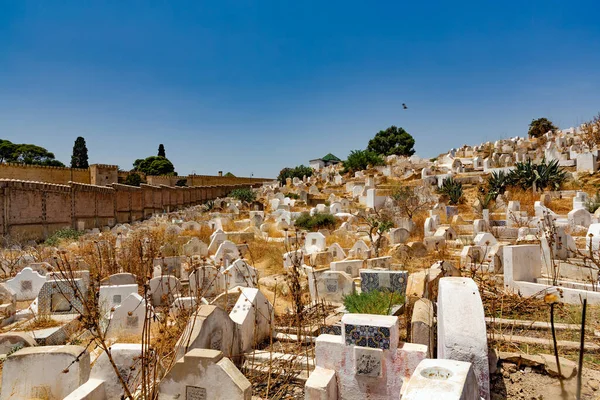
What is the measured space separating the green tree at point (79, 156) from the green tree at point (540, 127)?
50581 millimetres

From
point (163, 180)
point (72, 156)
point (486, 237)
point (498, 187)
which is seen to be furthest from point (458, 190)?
point (72, 156)

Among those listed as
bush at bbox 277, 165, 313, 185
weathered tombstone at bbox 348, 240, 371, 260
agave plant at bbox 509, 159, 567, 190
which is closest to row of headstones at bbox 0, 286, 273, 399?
weathered tombstone at bbox 348, 240, 371, 260

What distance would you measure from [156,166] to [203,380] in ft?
174

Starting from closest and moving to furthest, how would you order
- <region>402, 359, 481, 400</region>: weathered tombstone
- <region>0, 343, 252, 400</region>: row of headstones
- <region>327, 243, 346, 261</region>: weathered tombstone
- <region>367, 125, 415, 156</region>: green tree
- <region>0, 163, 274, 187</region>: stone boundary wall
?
1. <region>402, 359, 481, 400</region>: weathered tombstone
2. <region>0, 343, 252, 400</region>: row of headstones
3. <region>327, 243, 346, 261</region>: weathered tombstone
4. <region>0, 163, 274, 187</region>: stone boundary wall
5. <region>367, 125, 415, 156</region>: green tree

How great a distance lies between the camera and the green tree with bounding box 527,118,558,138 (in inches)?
1738

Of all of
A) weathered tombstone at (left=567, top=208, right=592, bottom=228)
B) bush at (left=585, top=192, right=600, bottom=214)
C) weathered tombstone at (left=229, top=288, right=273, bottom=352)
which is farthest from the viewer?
bush at (left=585, top=192, right=600, bottom=214)

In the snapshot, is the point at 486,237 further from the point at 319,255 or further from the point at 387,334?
the point at 387,334

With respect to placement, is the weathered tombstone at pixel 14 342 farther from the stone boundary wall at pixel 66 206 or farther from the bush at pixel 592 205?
the bush at pixel 592 205

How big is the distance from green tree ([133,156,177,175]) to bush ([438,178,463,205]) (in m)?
39.4

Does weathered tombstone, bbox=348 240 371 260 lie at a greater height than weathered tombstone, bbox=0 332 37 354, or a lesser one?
greater

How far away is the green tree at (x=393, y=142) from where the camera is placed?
187 feet

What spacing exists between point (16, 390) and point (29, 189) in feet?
51.0

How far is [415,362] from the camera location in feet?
10.9

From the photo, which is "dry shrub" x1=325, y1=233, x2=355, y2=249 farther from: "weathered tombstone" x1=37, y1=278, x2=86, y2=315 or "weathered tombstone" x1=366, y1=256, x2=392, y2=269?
"weathered tombstone" x1=37, y1=278, x2=86, y2=315
